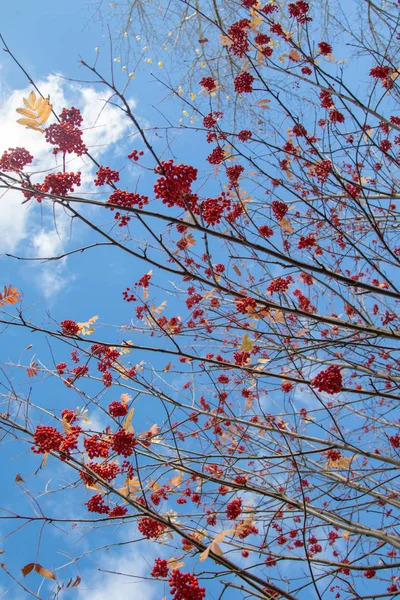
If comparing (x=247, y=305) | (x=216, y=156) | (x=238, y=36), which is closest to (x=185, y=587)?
(x=247, y=305)

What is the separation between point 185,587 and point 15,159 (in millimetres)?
2256

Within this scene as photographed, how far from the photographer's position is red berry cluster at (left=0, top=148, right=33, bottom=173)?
2193 mm

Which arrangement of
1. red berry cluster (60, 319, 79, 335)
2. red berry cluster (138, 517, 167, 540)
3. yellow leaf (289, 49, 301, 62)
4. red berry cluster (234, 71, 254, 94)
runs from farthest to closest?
yellow leaf (289, 49, 301, 62) < red berry cluster (234, 71, 254, 94) < red berry cluster (60, 319, 79, 335) < red berry cluster (138, 517, 167, 540)

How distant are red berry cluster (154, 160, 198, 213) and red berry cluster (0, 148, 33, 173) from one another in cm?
72

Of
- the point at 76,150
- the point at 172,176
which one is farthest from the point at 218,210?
the point at 76,150

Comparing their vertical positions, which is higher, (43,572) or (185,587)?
(185,587)

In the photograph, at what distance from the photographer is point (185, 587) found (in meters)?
1.83

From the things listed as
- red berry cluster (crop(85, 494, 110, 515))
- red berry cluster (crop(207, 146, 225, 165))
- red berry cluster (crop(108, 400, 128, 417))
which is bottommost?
red berry cluster (crop(85, 494, 110, 515))

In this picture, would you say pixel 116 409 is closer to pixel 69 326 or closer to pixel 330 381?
pixel 69 326

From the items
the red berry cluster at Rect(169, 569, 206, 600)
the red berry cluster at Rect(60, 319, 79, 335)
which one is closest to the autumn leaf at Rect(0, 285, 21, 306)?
the red berry cluster at Rect(60, 319, 79, 335)

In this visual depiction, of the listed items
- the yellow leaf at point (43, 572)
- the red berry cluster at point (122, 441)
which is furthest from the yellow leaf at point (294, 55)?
the yellow leaf at point (43, 572)

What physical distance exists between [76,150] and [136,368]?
2.65 metres

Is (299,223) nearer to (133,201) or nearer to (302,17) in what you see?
(302,17)

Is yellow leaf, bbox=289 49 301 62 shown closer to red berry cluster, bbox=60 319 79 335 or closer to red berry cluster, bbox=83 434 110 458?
red berry cluster, bbox=60 319 79 335
